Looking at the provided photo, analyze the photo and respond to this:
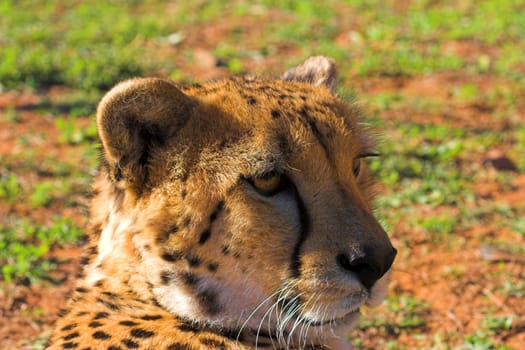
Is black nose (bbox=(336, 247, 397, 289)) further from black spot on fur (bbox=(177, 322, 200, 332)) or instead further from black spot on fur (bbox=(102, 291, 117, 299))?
black spot on fur (bbox=(102, 291, 117, 299))

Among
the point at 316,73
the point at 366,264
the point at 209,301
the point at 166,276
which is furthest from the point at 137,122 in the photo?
the point at 316,73

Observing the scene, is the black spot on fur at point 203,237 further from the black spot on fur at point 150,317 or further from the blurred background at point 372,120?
the blurred background at point 372,120

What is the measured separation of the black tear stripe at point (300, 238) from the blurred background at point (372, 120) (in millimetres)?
843

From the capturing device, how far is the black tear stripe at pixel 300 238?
252 cm

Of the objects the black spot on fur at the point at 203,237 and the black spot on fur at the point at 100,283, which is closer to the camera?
the black spot on fur at the point at 203,237

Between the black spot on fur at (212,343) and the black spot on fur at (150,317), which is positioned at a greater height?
the black spot on fur at (150,317)

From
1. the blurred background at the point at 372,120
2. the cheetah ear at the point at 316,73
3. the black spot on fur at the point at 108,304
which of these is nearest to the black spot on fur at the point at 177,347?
the black spot on fur at the point at 108,304

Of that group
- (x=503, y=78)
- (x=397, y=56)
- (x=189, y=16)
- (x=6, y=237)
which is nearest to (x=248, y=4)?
(x=189, y=16)

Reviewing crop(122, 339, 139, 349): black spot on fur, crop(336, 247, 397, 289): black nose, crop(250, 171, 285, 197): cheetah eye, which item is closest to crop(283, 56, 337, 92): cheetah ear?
crop(250, 171, 285, 197): cheetah eye

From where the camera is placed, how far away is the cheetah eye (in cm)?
255

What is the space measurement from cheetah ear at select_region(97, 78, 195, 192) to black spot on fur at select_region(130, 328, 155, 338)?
43cm

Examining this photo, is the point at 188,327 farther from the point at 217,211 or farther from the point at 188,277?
the point at 217,211

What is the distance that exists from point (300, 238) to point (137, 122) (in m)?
0.61

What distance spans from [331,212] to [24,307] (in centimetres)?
203
